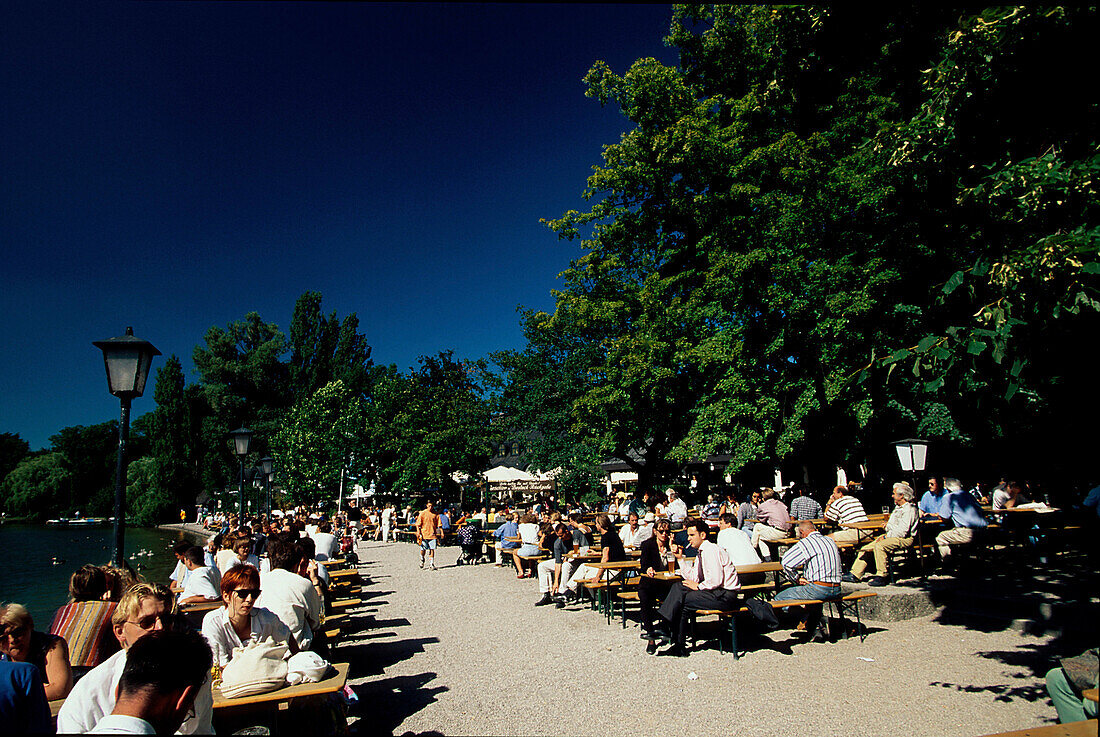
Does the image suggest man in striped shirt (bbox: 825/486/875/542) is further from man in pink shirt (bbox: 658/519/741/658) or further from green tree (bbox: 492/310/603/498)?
green tree (bbox: 492/310/603/498)

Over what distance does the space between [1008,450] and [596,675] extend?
22.1 metres

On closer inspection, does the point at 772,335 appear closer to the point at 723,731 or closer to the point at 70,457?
the point at 723,731

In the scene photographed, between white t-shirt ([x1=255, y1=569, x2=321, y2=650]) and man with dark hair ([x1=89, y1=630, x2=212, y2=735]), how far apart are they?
329 centimetres

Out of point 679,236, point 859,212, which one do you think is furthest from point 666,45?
point 859,212

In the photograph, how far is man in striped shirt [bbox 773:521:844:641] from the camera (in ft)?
24.6

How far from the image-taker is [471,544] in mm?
17828

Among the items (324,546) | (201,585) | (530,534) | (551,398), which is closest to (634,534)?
(530,534)

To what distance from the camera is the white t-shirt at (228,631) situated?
4.82m

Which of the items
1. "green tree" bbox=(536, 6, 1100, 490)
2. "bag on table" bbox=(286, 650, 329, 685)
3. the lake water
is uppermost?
"green tree" bbox=(536, 6, 1100, 490)

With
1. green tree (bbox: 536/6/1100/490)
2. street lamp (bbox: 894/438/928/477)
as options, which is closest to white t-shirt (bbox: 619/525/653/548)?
green tree (bbox: 536/6/1100/490)

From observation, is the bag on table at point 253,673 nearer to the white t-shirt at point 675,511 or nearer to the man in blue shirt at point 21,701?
the man in blue shirt at point 21,701

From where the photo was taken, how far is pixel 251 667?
14.2 feet

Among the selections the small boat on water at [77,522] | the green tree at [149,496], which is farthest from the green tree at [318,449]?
the small boat on water at [77,522]

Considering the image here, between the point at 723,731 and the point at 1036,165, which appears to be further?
the point at 723,731
